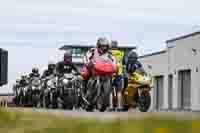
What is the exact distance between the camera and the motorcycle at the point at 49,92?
19.6m

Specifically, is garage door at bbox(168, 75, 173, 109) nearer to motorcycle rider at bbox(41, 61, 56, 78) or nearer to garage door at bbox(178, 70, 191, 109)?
garage door at bbox(178, 70, 191, 109)

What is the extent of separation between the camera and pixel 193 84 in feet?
161

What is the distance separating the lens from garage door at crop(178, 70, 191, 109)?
51.2m

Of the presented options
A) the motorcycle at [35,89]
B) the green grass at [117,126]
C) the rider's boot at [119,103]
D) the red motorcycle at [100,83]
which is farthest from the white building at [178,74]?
the green grass at [117,126]

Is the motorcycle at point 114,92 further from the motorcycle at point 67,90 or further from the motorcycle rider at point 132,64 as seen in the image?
the motorcycle at point 67,90

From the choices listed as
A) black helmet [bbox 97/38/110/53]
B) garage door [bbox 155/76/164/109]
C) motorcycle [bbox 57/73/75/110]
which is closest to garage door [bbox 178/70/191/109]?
garage door [bbox 155/76/164/109]

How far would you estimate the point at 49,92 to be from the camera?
20.0 metres

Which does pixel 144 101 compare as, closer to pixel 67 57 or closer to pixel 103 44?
pixel 103 44

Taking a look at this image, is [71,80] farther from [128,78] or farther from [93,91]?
[93,91]

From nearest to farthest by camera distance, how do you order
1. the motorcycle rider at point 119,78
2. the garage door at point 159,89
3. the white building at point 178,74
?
1. the motorcycle rider at point 119,78
2. the white building at point 178,74
3. the garage door at point 159,89

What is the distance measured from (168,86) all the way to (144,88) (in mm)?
40329

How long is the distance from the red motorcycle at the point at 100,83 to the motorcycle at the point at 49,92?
4.22 meters

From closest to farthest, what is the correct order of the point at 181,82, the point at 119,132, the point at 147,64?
the point at 119,132 < the point at 181,82 < the point at 147,64

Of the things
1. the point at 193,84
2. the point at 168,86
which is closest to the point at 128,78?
the point at 193,84
